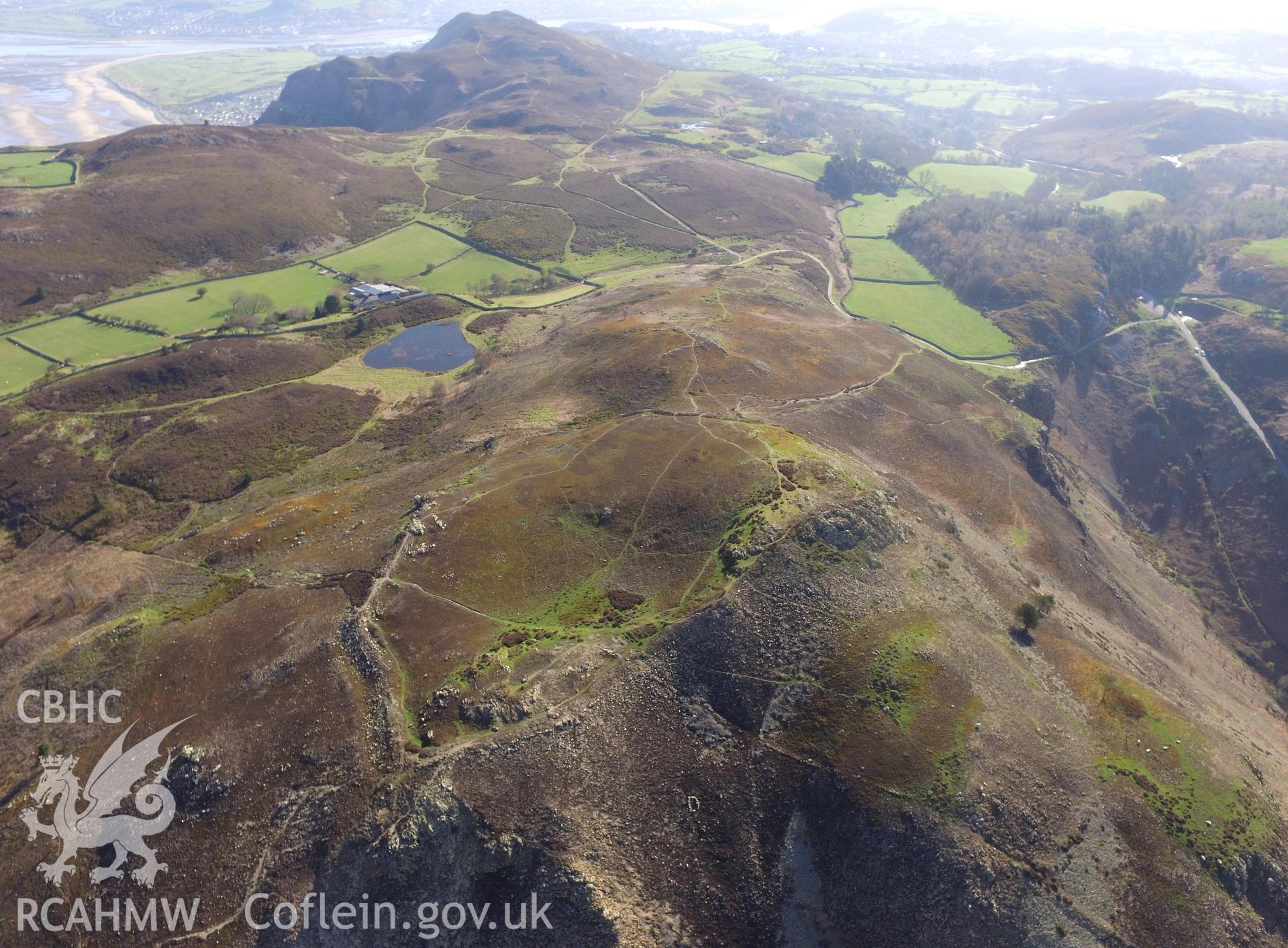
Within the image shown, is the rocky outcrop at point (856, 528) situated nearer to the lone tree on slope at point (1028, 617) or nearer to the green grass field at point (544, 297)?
the lone tree on slope at point (1028, 617)

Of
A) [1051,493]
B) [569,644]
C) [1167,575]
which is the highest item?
[569,644]

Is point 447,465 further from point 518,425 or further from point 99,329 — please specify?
point 99,329

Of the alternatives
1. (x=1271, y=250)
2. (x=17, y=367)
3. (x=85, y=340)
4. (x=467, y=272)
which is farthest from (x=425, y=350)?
(x=1271, y=250)

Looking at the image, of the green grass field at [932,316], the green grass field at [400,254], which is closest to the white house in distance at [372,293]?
the green grass field at [400,254]

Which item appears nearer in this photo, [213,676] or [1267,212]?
[213,676]

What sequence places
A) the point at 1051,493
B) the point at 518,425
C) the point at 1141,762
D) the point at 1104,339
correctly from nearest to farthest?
1. the point at 1141,762
2. the point at 518,425
3. the point at 1051,493
4. the point at 1104,339

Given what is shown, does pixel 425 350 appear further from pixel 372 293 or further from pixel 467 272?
pixel 467 272

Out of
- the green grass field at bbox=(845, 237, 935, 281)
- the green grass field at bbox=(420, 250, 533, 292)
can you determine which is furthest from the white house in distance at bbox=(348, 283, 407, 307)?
the green grass field at bbox=(845, 237, 935, 281)

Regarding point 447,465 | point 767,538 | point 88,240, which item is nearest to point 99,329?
point 88,240
